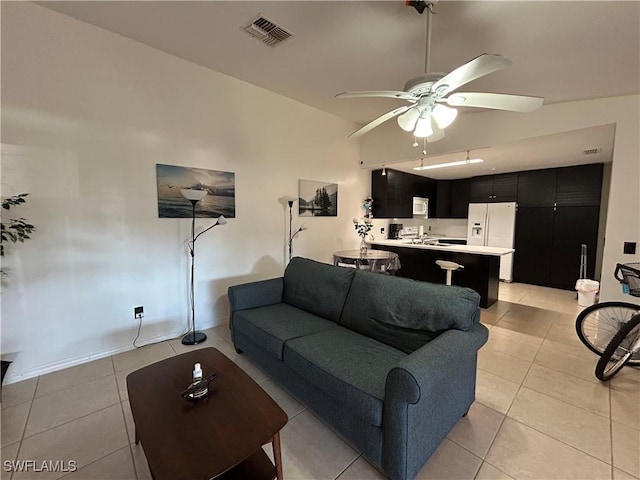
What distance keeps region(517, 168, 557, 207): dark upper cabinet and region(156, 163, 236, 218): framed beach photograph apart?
5.62m

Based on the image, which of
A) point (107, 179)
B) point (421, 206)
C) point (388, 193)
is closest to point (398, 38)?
point (107, 179)

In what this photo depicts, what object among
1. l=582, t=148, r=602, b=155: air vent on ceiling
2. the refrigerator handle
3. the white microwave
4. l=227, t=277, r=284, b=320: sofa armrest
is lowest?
l=227, t=277, r=284, b=320: sofa armrest

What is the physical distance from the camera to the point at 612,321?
8.57 ft

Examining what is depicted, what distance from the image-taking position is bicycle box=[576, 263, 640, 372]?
2.22 m

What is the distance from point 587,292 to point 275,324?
4938 millimetres

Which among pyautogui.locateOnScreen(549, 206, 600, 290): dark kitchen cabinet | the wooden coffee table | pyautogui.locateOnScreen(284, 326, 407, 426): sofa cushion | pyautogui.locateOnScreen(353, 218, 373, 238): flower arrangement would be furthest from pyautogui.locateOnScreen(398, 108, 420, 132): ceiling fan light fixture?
pyautogui.locateOnScreen(549, 206, 600, 290): dark kitchen cabinet

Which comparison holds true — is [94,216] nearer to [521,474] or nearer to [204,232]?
[204,232]

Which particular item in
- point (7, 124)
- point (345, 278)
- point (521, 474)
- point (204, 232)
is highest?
point (7, 124)

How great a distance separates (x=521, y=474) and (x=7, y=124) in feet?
13.7

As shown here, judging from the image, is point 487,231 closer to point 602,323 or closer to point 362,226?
point 362,226

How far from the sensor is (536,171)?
539cm

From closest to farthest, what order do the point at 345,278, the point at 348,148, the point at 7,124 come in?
the point at 7,124, the point at 345,278, the point at 348,148

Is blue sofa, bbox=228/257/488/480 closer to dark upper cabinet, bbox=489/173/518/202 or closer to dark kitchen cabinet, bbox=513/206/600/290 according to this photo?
dark kitchen cabinet, bbox=513/206/600/290

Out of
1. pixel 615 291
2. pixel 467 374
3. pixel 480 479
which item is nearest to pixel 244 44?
pixel 467 374
